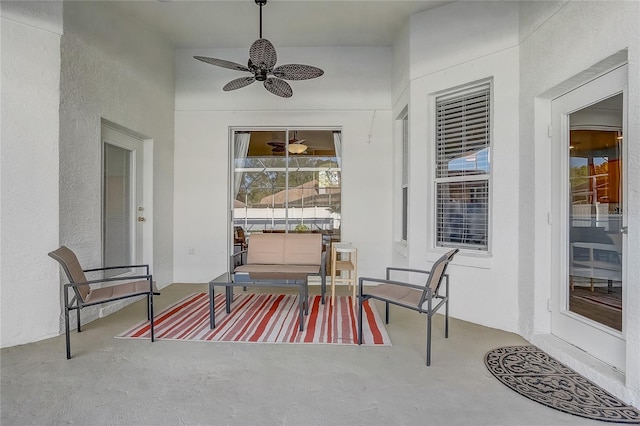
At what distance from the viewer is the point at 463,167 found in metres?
3.67

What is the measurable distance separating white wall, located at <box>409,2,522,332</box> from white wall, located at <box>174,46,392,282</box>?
115 cm

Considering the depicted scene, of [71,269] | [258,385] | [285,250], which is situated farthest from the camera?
[285,250]

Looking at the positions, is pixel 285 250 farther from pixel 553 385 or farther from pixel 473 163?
pixel 553 385

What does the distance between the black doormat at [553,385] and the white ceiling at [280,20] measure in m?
3.73

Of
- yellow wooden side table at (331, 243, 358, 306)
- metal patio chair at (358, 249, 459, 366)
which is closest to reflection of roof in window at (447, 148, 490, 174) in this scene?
metal patio chair at (358, 249, 459, 366)

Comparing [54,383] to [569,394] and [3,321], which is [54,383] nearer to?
[3,321]

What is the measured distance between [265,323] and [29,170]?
2551 millimetres

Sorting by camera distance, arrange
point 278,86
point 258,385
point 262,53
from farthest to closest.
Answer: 1. point 278,86
2. point 262,53
3. point 258,385

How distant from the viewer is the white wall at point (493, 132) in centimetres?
326

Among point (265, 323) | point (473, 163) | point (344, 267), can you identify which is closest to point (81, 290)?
point (265, 323)

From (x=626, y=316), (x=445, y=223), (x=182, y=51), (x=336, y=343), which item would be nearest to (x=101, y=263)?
(x=336, y=343)

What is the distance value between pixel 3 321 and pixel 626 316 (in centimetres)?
474

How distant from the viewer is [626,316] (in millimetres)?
2119

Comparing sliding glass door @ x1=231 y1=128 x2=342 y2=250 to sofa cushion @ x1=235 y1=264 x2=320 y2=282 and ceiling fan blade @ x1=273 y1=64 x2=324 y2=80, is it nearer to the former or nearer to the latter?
sofa cushion @ x1=235 y1=264 x2=320 y2=282
